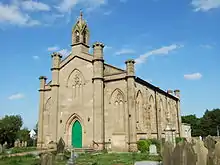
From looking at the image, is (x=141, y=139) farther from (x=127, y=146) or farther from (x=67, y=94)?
(x=67, y=94)

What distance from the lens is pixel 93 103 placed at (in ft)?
98.6

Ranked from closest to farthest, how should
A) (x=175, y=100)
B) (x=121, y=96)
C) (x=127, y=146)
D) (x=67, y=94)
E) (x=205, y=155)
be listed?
(x=205, y=155)
(x=127, y=146)
(x=121, y=96)
(x=67, y=94)
(x=175, y=100)

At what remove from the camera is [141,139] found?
28984mm

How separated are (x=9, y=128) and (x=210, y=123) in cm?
6253

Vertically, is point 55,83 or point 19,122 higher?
point 55,83

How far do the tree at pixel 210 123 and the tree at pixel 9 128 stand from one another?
58314 mm

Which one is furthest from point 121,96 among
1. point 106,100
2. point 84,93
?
point 84,93

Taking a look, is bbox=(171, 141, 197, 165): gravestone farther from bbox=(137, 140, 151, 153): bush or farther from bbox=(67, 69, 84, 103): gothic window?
bbox=(67, 69, 84, 103): gothic window

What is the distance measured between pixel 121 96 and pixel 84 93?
4984mm

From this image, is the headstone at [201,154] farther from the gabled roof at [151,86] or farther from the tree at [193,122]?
the tree at [193,122]

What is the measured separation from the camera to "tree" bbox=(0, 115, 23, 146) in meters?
59.9

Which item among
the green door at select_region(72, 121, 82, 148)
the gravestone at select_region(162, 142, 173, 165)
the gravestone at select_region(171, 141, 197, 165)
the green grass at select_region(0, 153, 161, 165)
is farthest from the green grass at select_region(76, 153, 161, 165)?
the gravestone at select_region(171, 141, 197, 165)

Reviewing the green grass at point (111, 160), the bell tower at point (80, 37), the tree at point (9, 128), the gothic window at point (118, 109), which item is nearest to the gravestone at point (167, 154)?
the green grass at point (111, 160)

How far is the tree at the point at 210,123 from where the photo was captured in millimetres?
80875
